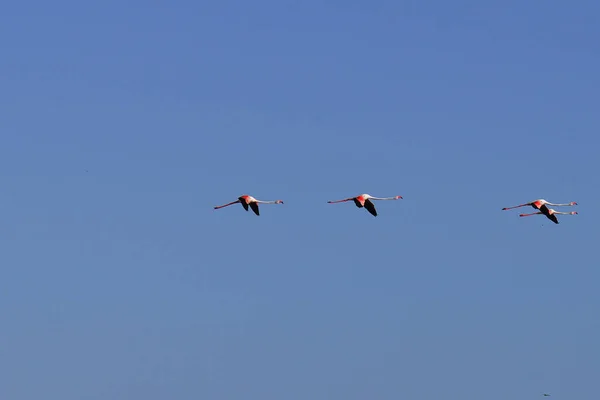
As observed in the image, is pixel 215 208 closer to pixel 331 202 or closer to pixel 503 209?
pixel 331 202

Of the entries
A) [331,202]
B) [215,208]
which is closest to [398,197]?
[331,202]

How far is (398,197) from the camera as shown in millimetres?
197250

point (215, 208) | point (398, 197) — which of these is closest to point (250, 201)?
point (215, 208)

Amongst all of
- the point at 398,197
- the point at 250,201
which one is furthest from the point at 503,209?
the point at 250,201

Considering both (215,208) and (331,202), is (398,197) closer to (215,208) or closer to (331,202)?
(331,202)

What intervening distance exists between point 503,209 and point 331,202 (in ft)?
64.7

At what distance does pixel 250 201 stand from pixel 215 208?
486cm

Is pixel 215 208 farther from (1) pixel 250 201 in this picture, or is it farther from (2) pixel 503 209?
(2) pixel 503 209

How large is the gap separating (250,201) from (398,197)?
16856mm

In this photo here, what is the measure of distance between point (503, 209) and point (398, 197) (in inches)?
486

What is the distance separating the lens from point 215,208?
7751 inches

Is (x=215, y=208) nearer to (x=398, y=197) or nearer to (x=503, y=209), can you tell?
(x=398, y=197)

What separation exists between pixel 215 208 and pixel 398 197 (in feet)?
67.4

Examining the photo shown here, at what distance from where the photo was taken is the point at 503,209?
200 meters
